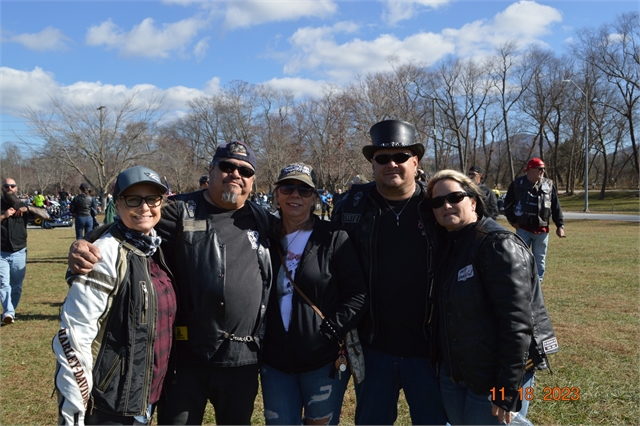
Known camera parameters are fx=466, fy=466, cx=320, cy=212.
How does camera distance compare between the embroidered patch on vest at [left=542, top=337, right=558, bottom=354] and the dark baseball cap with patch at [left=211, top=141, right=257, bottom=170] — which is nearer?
the embroidered patch on vest at [left=542, top=337, right=558, bottom=354]

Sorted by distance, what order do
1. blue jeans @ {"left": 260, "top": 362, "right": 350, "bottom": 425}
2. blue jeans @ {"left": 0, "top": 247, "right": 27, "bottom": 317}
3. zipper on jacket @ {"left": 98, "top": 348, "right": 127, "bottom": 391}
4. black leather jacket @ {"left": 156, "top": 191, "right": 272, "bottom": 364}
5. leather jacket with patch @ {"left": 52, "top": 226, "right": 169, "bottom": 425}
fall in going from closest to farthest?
leather jacket with patch @ {"left": 52, "top": 226, "right": 169, "bottom": 425}
zipper on jacket @ {"left": 98, "top": 348, "right": 127, "bottom": 391}
black leather jacket @ {"left": 156, "top": 191, "right": 272, "bottom": 364}
blue jeans @ {"left": 260, "top": 362, "right": 350, "bottom": 425}
blue jeans @ {"left": 0, "top": 247, "right": 27, "bottom": 317}

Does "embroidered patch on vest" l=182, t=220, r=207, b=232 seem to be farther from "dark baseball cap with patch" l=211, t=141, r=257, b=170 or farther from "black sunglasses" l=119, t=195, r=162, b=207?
"dark baseball cap with patch" l=211, t=141, r=257, b=170

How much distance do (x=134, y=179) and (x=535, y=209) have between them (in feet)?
23.9

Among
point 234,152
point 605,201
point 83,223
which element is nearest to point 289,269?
point 234,152

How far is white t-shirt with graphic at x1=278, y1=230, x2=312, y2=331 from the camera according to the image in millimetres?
2795

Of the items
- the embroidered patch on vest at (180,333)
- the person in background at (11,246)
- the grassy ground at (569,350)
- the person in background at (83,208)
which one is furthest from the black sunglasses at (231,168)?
the person in background at (83,208)

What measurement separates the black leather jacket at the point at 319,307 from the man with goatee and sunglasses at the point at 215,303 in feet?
0.36

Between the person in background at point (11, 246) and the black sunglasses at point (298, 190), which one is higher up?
the black sunglasses at point (298, 190)

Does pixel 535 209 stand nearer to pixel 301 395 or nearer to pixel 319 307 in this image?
pixel 319 307

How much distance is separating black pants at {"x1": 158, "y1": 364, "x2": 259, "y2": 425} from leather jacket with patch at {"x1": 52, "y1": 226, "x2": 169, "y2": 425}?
302 millimetres

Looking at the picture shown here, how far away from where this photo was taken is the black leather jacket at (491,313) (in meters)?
2.32

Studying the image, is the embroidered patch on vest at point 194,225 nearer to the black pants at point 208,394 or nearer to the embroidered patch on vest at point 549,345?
the black pants at point 208,394

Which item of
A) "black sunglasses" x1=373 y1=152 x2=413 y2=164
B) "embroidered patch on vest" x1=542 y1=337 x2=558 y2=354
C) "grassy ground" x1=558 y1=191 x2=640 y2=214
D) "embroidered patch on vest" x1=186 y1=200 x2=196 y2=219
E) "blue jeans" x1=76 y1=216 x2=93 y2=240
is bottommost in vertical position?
"grassy ground" x1=558 y1=191 x2=640 y2=214

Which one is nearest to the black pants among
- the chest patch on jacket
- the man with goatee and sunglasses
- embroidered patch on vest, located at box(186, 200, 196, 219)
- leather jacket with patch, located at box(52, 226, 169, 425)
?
the man with goatee and sunglasses
